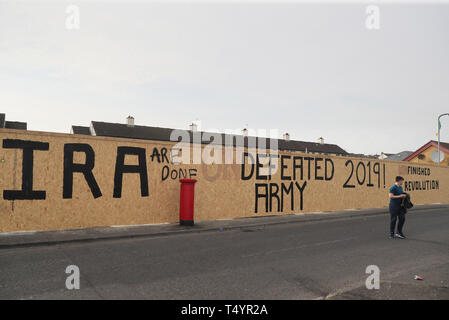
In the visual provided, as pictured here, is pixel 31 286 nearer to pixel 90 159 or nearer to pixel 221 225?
pixel 90 159

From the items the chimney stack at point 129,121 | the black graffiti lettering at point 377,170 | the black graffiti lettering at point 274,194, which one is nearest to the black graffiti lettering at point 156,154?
the black graffiti lettering at point 274,194

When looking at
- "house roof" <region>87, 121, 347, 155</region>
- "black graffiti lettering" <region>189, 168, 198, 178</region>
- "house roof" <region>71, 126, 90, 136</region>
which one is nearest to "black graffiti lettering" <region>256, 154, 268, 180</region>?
"black graffiti lettering" <region>189, 168, 198, 178</region>

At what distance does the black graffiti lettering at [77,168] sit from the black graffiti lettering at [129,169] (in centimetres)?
64

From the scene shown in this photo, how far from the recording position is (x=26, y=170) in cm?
939

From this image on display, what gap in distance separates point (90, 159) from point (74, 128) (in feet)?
132

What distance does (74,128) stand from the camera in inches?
1834

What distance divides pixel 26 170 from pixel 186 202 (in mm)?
4739

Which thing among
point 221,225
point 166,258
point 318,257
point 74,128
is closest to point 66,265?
point 166,258

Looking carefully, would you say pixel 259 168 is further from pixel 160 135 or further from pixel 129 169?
pixel 160 135

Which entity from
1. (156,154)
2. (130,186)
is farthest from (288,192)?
(130,186)

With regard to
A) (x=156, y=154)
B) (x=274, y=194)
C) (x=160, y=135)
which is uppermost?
(x=160, y=135)

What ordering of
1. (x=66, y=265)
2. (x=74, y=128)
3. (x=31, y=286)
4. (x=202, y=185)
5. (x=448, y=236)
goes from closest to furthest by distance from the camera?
(x=31, y=286) → (x=66, y=265) → (x=448, y=236) → (x=202, y=185) → (x=74, y=128)

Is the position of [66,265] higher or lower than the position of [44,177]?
lower
